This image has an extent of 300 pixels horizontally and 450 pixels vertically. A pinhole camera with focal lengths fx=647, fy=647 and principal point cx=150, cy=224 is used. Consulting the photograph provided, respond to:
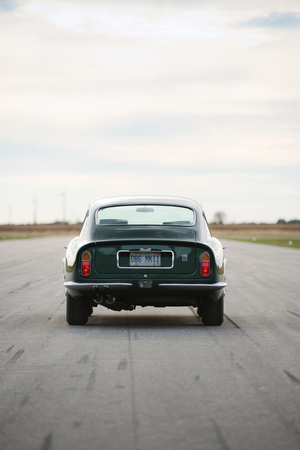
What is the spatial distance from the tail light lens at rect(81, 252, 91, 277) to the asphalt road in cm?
76

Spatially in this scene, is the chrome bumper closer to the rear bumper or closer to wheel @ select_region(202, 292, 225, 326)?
the rear bumper

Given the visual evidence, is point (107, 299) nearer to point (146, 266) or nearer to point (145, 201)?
point (146, 266)

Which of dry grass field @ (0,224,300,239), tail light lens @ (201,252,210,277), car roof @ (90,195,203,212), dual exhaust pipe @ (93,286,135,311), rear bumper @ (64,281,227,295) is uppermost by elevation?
car roof @ (90,195,203,212)

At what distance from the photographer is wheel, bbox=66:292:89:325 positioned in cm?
875

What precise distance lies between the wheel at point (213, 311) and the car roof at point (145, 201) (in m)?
1.36

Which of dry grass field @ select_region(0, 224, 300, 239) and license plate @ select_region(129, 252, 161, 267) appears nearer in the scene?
license plate @ select_region(129, 252, 161, 267)

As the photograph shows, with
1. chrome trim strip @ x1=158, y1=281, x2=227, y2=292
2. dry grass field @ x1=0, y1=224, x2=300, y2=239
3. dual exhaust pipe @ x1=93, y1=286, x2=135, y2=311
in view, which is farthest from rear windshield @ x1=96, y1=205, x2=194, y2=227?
dry grass field @ x1=0, y1=224, x2=300, y2=239

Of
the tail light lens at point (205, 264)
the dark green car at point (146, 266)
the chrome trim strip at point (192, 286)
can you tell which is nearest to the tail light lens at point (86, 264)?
the dark green car at point (146, 266)

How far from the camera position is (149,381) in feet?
18.1

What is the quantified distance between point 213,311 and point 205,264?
76 cm

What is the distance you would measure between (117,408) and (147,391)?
0.54 m

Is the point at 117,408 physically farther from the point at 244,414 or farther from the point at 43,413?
the point at 244,414

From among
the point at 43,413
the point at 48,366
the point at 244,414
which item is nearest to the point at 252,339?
the point at 48,366

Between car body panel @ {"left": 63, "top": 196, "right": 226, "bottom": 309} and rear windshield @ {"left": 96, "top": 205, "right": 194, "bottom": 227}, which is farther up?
rear windshield @ {"left": 96, "top": 205, "right": 194, "bottom": 227}
